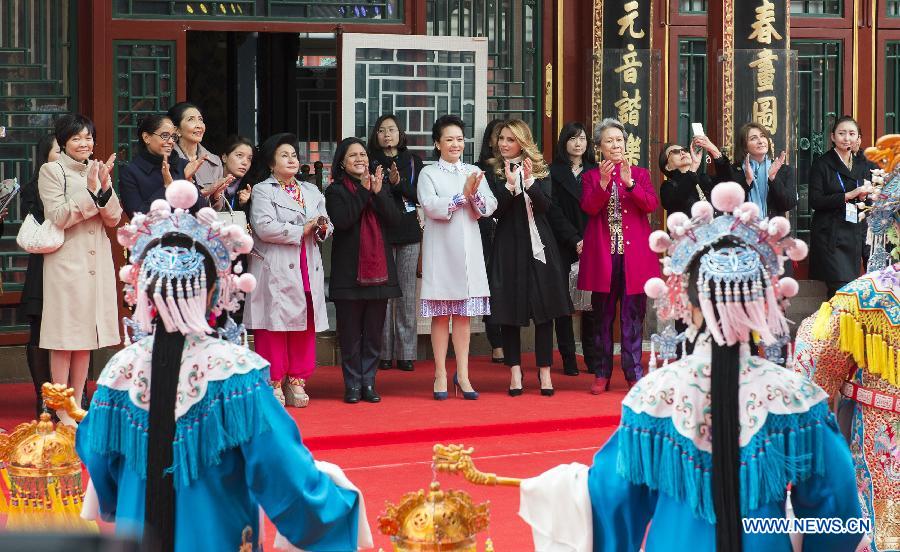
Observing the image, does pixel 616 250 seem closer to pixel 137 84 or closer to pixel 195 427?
pixel 137 84

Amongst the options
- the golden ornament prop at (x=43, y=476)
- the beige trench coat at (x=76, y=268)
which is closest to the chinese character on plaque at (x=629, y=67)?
the beige trench coat at (x=76, y=268)

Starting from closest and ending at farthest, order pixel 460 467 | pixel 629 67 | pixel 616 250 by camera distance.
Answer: pixel 460 467
pixel 616 250
pixel 629 67

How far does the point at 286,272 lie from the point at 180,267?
13.7ft

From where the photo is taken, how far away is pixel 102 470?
11.6 ft

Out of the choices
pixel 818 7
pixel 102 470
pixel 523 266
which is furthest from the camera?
pixel 818 7

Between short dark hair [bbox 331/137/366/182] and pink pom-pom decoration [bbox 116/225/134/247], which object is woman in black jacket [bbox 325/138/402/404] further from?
pink pom-pom decoration [bbox 116/225/134/247]

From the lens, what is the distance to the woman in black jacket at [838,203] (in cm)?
1002

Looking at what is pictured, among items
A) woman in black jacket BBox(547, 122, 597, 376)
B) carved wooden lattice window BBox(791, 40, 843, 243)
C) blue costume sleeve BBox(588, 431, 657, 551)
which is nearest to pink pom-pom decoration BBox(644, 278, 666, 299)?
blue costume sleeve BBox(588, 431, 657, 551)

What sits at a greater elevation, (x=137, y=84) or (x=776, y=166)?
(x=137, y=84)

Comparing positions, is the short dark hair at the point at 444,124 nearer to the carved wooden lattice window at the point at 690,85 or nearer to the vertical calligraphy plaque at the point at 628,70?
the vertical calligraphy plaque at the point at 628,70

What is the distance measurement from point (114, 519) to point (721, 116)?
665 centimetres

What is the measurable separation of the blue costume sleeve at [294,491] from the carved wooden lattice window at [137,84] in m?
5.64

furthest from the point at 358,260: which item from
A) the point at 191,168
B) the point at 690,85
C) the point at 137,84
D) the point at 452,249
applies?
the point at 690,85

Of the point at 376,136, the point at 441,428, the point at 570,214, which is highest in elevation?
the point at 376,136
